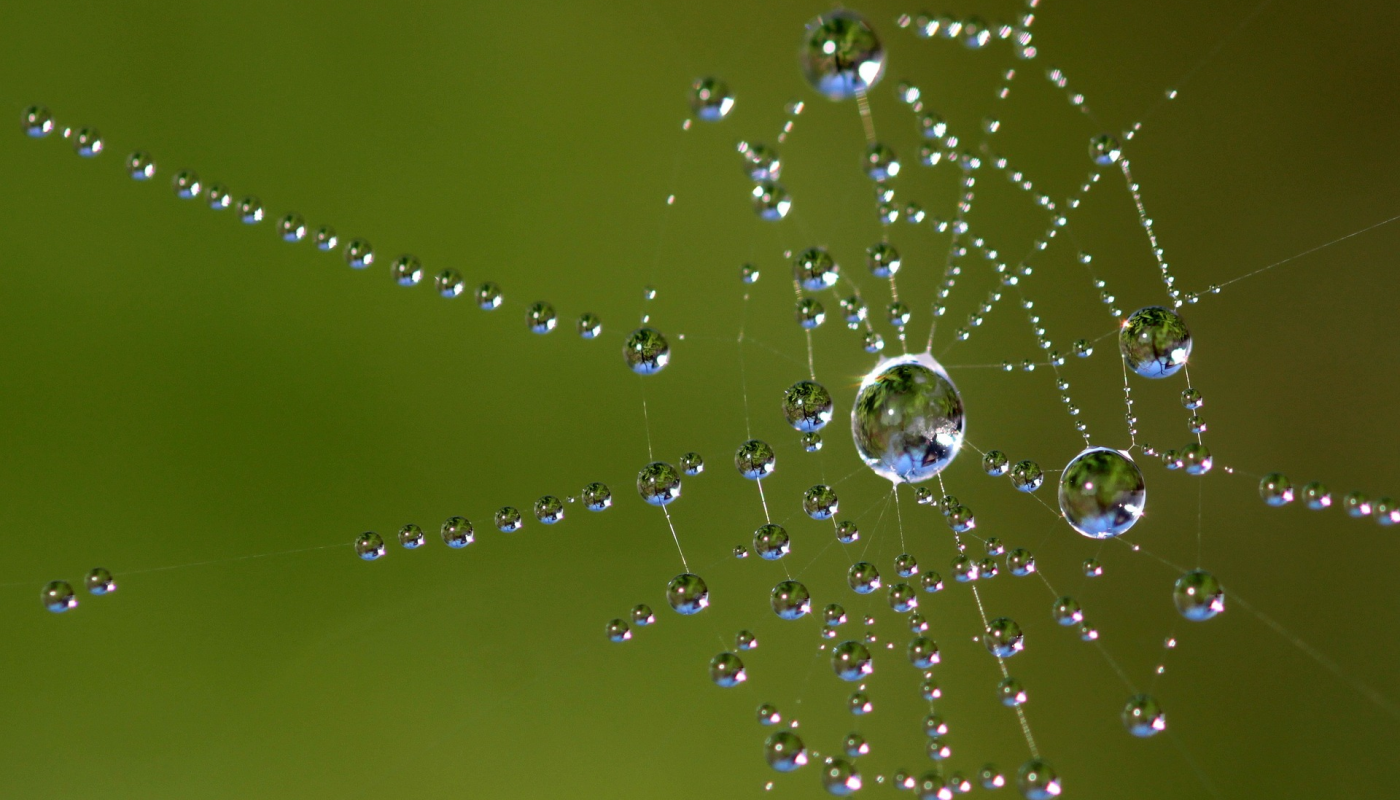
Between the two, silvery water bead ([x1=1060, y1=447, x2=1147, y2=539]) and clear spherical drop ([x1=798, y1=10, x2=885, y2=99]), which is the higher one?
clear spherical drop ([x1=798, y1=10, x2=885, y2=99])

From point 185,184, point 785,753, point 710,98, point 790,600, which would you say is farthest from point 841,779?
point 185,184

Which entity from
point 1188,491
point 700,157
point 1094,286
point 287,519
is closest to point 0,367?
point 287,519

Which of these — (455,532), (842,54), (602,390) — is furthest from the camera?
(602,390)

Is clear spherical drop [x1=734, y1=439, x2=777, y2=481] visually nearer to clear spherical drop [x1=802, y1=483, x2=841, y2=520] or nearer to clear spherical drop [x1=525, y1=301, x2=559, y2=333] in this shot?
clear spherical drop [x1=802, y1=483, x2=841, y2=520]

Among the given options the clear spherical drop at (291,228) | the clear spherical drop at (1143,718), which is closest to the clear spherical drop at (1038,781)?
the clear spherical drop at (1143,718)

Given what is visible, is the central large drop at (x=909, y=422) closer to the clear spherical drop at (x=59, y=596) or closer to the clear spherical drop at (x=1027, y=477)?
the clear spherical drop at (x=1027, y=477)

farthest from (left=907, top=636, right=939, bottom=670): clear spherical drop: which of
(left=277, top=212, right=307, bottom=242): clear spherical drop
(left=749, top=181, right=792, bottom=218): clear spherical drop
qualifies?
(left=277, top=212, right=307, bottom=242): clear spherical drop

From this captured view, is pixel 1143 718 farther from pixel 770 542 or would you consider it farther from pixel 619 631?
pixel 619 631
